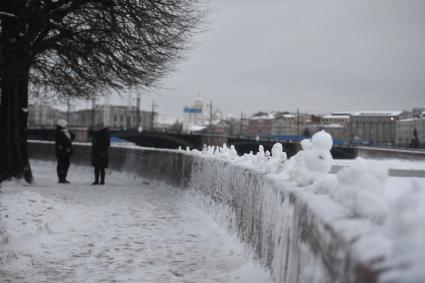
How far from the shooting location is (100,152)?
17062 millimetres

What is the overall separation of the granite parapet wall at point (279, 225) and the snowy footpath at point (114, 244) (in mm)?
349

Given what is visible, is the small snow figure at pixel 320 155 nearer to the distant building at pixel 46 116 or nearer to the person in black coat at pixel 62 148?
the person in black coat at pixel 62 148

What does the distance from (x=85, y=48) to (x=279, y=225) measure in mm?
9807

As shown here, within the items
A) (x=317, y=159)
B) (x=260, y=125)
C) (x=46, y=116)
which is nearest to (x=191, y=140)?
(x=317, y=159)

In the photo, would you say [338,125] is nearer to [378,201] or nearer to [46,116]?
[46,116]

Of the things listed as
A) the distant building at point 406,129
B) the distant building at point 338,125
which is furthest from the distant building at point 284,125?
the distant building at point 406,129

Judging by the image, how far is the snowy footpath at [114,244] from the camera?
6461mm

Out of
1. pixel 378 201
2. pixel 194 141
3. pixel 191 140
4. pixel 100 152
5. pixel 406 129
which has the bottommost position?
pixel 194 141

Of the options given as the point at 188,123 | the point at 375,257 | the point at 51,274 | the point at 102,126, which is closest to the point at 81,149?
the point at 102,126

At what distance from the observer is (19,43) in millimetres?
12500

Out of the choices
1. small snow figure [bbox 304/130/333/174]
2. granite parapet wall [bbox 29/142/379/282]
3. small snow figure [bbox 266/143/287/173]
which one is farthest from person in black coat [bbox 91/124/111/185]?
small snow figure [bbox 304/130/333/174]

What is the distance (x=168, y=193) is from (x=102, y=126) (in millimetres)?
3750

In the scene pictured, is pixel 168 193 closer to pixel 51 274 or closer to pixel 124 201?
pixel 124 201

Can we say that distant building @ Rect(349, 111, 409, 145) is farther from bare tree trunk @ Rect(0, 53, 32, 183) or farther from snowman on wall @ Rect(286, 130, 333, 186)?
snowman on wall @ Rect(286, 130, 333, 186)
